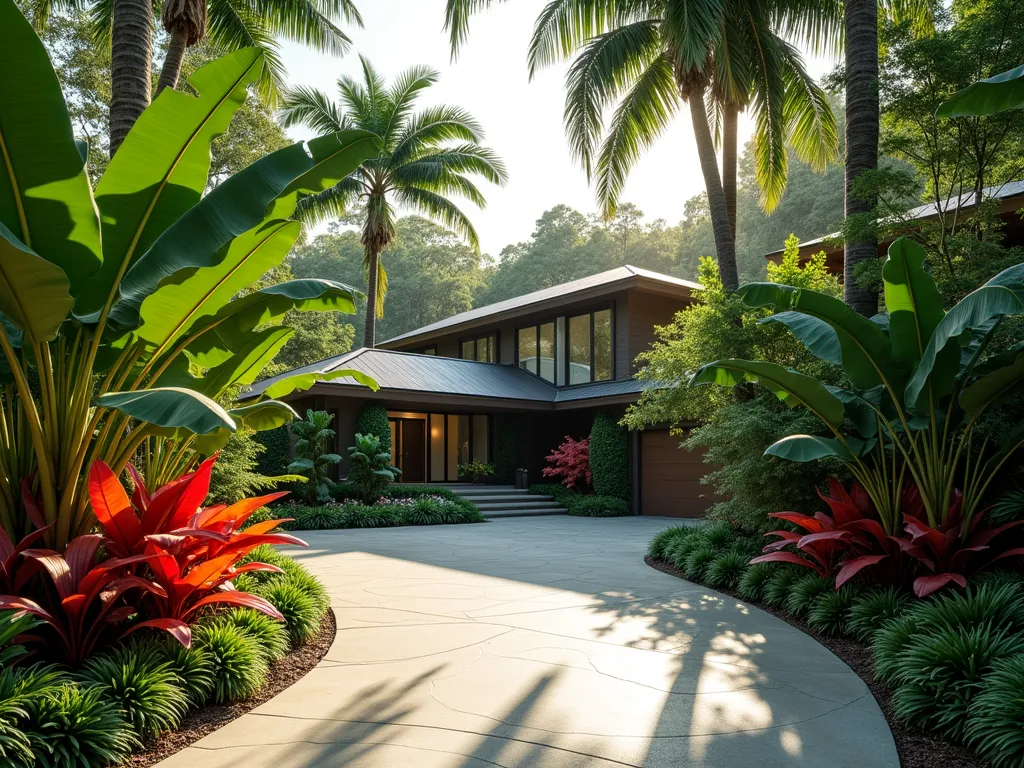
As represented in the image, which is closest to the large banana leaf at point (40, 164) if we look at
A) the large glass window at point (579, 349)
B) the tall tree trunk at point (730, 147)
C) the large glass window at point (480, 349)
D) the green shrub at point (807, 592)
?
the green shrub at point (807, 592)

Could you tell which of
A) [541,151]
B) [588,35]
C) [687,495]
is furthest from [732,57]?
[687,495]

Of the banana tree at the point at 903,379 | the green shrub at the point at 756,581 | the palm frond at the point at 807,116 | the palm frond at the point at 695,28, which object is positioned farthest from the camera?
the palm frond at the point at 807,116

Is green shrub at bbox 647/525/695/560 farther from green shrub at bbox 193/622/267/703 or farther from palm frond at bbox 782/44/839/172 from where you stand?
palm frond at bbox 782/44/839/172

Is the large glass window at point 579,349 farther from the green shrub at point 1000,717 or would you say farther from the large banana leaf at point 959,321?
the green shrub at point 1000,717

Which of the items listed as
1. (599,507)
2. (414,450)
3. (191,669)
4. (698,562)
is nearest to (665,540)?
(698,562)

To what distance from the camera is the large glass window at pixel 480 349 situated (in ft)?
82.0

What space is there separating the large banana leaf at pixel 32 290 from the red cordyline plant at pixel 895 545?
582cm

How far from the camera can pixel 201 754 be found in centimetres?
352

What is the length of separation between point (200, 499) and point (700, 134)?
436 inches

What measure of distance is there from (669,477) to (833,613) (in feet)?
39.2

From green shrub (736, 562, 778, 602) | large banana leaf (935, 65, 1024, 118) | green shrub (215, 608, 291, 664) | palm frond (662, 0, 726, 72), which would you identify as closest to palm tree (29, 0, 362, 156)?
palm frond (662, 0, 726, 72)

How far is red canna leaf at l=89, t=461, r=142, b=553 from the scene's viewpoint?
407 cm

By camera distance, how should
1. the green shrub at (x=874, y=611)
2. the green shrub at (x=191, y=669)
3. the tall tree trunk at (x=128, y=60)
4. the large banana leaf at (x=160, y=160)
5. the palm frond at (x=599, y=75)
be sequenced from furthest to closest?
the palm frond at (x=599, y=75) < the tall tree trunk at (x=128, y=60) < the green shrub at (x=874, y=611) < the large banana leaf at (x=160, y=160) < the green shrub at (x=191, y=669)

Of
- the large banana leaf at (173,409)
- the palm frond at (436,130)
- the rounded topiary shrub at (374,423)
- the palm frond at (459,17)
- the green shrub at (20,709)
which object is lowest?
the green shrub at (20,709)
